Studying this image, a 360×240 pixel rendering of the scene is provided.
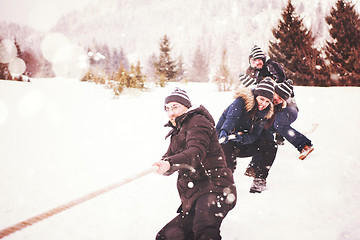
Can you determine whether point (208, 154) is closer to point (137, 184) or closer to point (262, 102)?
point (262, 102)

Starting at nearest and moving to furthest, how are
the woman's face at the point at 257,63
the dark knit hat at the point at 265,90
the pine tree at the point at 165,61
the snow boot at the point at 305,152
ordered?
the dark knit hat at the point at 265,90
the snow boot at the point at 305,152
the woman's face at the point at 257,63
the pine tree at the point at 165,61

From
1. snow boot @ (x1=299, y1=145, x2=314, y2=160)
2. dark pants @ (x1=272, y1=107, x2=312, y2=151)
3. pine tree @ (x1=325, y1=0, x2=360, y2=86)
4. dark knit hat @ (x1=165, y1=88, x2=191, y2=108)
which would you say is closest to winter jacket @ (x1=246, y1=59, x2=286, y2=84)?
dark pants @ (x1=272, y1=107, x2=312, y2=151)

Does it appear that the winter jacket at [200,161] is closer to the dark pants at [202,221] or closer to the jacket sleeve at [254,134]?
the dark pants at [202,221]

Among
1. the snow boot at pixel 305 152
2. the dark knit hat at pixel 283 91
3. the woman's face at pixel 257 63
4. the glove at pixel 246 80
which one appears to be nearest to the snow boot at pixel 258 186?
the snow boot at pixel 305 152

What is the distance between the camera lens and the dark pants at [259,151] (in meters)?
2.92

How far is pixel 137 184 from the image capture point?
10.1 ft

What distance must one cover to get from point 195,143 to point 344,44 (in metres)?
19.6

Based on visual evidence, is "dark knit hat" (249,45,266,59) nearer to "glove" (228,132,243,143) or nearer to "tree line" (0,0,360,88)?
"glove" (228,132,243,143)

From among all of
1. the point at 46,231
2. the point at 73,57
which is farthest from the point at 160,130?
the point at 73,57

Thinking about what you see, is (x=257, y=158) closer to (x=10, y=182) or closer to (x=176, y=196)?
(x=176, y=196)

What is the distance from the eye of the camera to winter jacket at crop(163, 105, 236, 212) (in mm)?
1795

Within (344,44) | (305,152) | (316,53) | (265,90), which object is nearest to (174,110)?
(265,90)

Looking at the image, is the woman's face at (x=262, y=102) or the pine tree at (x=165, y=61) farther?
the pine tree at (x=165, y=61)

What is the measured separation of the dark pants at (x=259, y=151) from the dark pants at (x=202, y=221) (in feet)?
3.85
